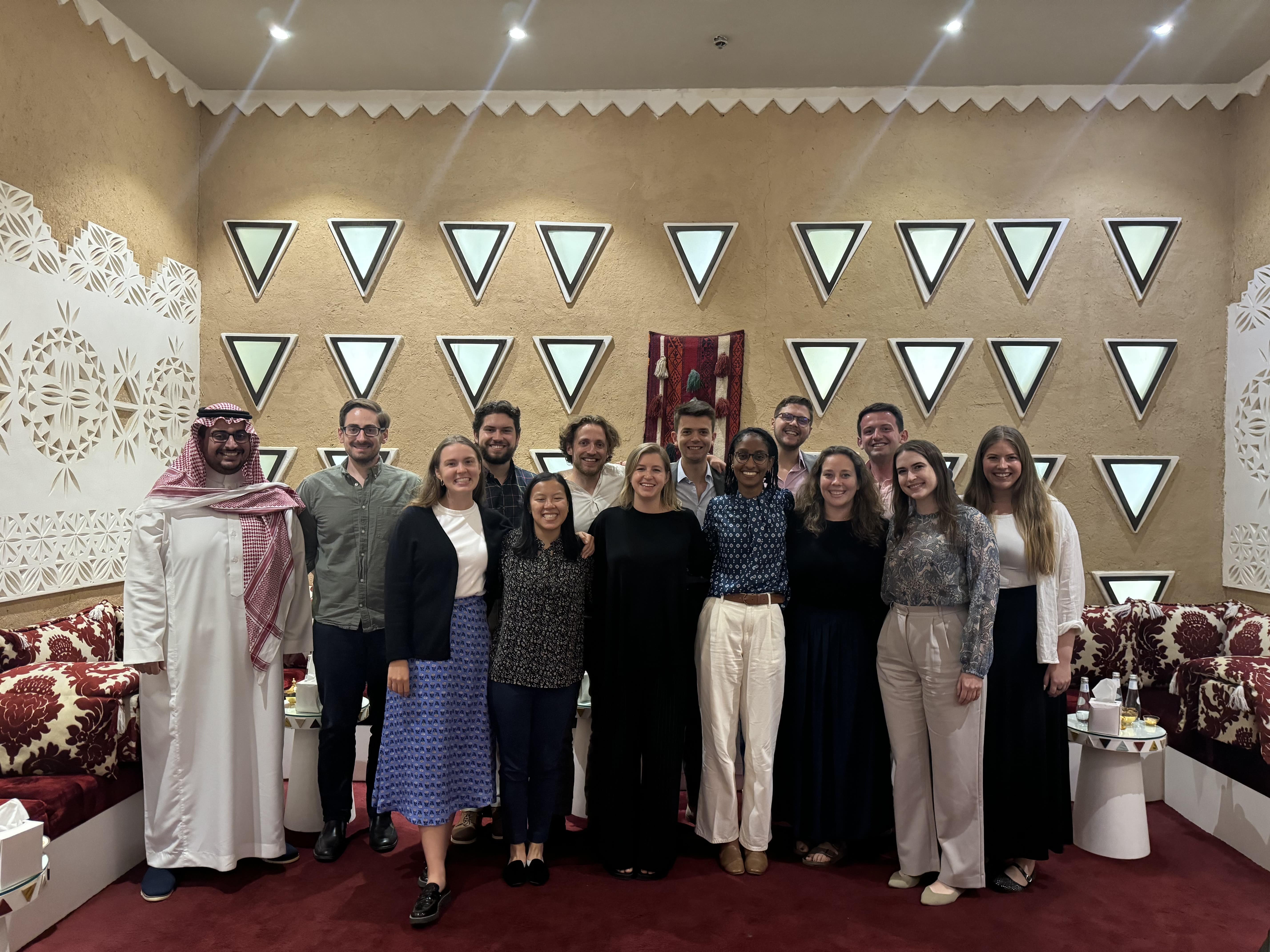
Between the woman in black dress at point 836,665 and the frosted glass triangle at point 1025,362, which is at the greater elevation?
the frosted glass triangle at point 1025,362

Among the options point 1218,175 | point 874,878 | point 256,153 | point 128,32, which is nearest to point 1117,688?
point 874,878

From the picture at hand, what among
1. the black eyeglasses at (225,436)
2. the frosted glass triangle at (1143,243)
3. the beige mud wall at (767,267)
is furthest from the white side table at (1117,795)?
the black eyeglasses at (225,436)

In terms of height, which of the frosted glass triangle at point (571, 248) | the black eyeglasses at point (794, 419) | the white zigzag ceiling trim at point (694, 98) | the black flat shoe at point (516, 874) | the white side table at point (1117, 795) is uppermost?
the white zigzag ceiling trim at point (694, 98)

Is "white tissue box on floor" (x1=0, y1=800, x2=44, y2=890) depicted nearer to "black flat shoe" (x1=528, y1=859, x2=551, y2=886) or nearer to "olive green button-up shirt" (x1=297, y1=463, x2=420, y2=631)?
"olive green button-up shirt" (x1=297, y1=463, x2=420, y2=631)

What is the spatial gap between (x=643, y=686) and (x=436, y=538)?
0.90 metres

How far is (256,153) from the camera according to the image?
490 cm

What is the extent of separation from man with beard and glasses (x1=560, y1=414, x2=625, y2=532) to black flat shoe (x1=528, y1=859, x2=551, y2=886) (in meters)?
1.23

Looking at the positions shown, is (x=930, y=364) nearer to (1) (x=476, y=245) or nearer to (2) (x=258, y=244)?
(1) (x=476, y=245)

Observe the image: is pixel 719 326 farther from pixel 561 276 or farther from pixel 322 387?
pixel 322 387

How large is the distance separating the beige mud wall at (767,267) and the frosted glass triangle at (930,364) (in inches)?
4.3

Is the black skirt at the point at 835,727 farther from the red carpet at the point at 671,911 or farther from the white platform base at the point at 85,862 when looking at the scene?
the white platform base at the point at 85,862

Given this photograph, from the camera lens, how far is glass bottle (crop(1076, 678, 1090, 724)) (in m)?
3.39

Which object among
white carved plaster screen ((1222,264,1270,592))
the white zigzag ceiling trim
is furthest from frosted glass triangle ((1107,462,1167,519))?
the white zigzag ceiling trim

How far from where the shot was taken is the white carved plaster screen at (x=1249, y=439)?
171 inches
